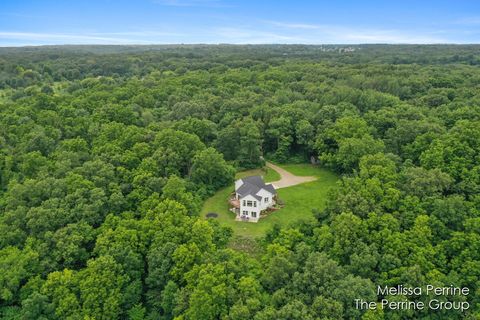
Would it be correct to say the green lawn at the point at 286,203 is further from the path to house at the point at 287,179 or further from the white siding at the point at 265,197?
the white siding at the point at 265,197

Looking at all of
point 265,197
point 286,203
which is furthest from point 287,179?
point 265,197

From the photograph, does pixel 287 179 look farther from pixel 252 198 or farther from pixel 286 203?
pixel 252 198

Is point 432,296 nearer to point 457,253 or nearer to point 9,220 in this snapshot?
point 457,253

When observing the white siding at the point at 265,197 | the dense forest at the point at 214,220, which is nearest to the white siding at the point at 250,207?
A: the white siding at the point at 265,197

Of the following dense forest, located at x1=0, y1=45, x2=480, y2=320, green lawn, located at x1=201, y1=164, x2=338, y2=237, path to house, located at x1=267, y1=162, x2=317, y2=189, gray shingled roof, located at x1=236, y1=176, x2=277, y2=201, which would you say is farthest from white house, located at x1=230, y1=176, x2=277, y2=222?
path to house, located at x1=267, y1=162, x2=317, y2=189

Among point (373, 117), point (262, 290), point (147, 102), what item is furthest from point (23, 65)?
point (262, 290)
